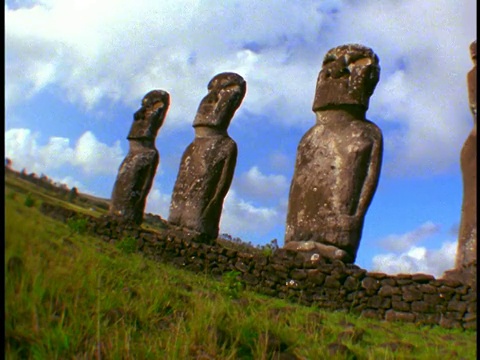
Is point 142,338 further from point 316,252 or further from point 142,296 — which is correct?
point 316,252

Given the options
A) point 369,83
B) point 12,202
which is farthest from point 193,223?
point 12,202

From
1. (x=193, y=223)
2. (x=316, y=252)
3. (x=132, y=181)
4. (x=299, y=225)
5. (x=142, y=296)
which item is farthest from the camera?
(x=132, y=181)

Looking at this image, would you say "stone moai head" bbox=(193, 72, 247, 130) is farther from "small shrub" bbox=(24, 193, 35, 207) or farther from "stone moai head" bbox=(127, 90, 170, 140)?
"small shrub" bbox=(24, 193, 35, 207)

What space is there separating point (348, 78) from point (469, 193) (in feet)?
8.75

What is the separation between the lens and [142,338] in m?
3.01

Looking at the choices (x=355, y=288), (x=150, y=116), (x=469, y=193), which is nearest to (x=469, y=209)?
(x=469, y=193)

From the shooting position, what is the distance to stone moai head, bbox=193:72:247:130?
1236 cm

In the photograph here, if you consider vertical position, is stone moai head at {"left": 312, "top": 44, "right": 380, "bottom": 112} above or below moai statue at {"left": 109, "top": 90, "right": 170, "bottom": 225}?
above

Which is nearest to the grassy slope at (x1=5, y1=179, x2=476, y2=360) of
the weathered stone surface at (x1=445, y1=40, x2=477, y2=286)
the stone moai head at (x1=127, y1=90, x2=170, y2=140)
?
the weathered stone surface at (x1=445, y1=40, x2=477, y2=286)

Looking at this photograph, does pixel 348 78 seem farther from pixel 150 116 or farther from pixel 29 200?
pixel 29 200

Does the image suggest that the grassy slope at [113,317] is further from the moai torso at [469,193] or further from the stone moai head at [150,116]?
the stone moai head at [150,116]

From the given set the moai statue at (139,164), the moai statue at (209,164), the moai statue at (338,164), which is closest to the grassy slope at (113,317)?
the moai statue at (338,164)

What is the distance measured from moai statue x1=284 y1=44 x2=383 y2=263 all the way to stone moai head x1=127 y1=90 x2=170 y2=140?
6.03 meters

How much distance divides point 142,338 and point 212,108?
9.77 m
